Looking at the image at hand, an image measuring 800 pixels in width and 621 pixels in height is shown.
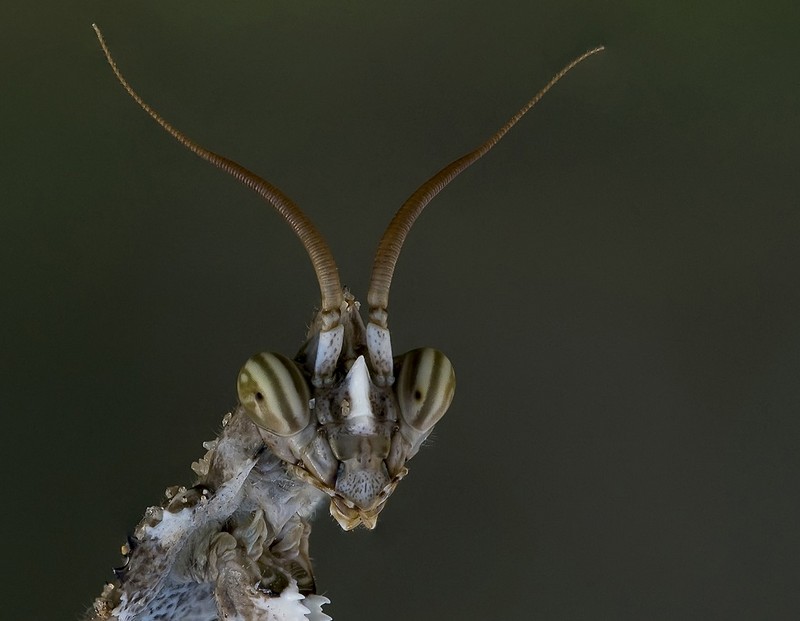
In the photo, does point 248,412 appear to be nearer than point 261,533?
Yes

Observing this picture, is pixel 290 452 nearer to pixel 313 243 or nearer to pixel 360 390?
pixel 360 390

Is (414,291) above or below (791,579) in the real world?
above

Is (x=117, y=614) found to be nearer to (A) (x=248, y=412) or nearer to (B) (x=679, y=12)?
(A) (x=248, y=412)

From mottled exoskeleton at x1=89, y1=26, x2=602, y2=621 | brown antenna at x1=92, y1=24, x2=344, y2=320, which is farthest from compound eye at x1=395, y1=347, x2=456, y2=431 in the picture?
brown antenna at x1=92, y1=24, x2=344, y2=320

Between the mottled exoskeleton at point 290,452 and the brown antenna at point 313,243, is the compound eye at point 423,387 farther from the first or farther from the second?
the brown antenna at point 313,243

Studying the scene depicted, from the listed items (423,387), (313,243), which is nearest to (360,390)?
(423,387)

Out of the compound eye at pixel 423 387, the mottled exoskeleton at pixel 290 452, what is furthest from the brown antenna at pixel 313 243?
the compound eye at pixel 423 387

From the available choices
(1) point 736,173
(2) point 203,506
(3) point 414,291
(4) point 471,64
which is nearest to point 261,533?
(2) point 203,506
